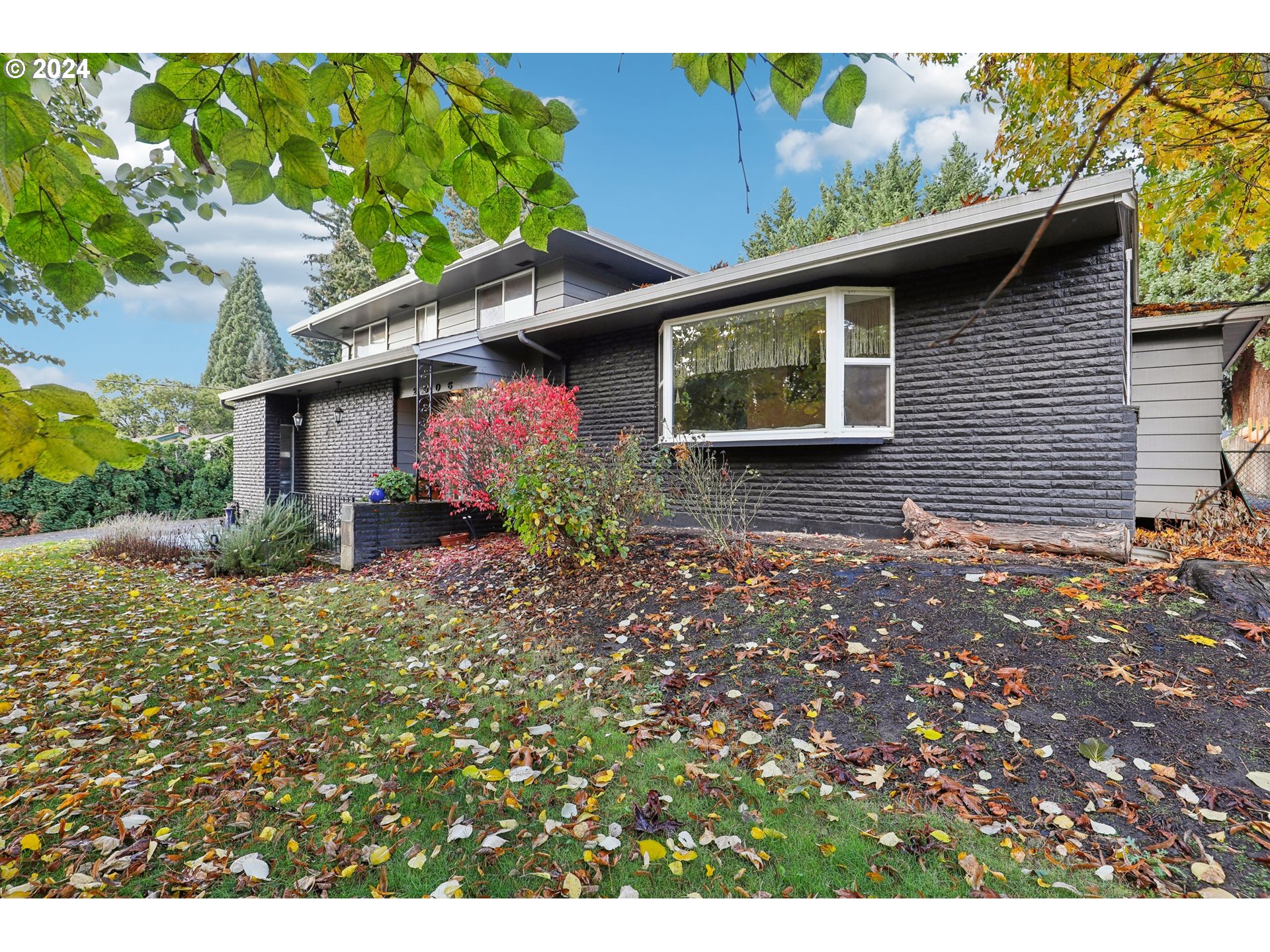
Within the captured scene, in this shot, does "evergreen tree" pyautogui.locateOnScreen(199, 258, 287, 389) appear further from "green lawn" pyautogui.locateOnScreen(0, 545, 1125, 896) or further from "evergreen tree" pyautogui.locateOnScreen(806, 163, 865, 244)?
"green lawn" pyautogui.locateOnScreen(0, 545, 1125, 896)

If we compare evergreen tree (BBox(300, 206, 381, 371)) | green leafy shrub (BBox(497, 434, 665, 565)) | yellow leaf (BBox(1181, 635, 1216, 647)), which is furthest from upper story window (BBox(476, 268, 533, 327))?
evergreen tree (BBox(300, 206, 381, 371))

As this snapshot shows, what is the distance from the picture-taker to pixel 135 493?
474 inches

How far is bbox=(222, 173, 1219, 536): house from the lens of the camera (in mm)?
4543

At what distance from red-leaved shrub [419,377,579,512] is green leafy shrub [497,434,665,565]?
785mm

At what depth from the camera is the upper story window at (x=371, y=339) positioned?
1284cm

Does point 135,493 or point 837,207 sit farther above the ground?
point 837,207

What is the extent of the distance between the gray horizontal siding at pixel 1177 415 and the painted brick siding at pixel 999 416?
5.54ft

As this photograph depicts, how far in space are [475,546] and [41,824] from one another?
491 centimetres

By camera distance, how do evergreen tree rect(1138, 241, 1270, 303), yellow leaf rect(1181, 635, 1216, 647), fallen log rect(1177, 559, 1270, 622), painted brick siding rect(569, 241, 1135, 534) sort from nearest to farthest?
yellow leaf rect(1181, 635, 1216, 647) → fallen log rect(1177, 559, 1270, 622) → painted brick siding rect(569, 241, 1135, 534) → evergreen tree rect(1138, 241, 1270, 303)

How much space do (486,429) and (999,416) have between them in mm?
5314

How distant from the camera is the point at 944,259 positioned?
5.11 metres

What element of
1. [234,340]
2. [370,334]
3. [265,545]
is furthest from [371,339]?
[234,340]

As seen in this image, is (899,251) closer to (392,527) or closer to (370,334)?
(392,527)
